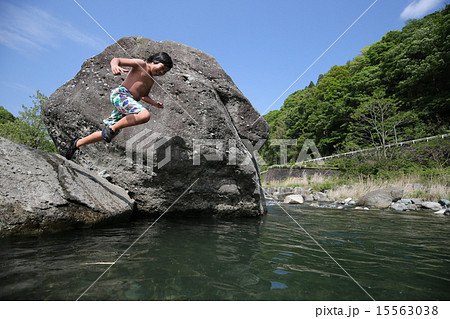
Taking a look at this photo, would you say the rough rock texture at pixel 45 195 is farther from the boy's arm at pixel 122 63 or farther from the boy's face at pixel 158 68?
the boy's face at pixel 158 68

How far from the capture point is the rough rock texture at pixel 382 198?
9.17m

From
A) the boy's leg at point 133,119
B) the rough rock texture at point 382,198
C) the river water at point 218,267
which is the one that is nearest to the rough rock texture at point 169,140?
the boy's leg at point 133,119

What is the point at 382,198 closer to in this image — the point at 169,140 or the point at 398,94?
the point at 169,140

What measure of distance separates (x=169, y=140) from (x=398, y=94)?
3611 cm

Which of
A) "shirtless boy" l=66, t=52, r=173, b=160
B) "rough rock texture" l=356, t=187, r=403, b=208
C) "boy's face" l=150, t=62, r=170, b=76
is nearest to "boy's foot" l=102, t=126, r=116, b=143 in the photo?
"shirtless boy" l=66, t=52, r=173, b=160

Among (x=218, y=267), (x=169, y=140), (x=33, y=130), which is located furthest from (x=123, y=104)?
(x=33, y=130)

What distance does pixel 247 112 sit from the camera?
233 inches

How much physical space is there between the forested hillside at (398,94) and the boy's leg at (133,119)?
25.1 metres

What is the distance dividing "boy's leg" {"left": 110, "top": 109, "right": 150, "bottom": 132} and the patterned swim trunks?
0.24ft

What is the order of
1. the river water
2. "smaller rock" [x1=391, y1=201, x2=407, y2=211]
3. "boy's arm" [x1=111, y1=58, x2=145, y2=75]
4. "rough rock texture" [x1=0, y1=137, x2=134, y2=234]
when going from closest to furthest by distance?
the river water → "rough rock texture" [x1=0, y1=137, x2=134, y2=234] → "boy's arm" [x1=111, y1=58, x2=145, y2=75] → "smaller rock" [x1=391, y1=201, x2=407, y2=211]

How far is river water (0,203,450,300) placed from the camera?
1.56 meters

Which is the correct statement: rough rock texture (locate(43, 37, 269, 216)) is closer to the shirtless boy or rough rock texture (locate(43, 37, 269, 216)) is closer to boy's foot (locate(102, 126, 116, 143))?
the shirtless boy
